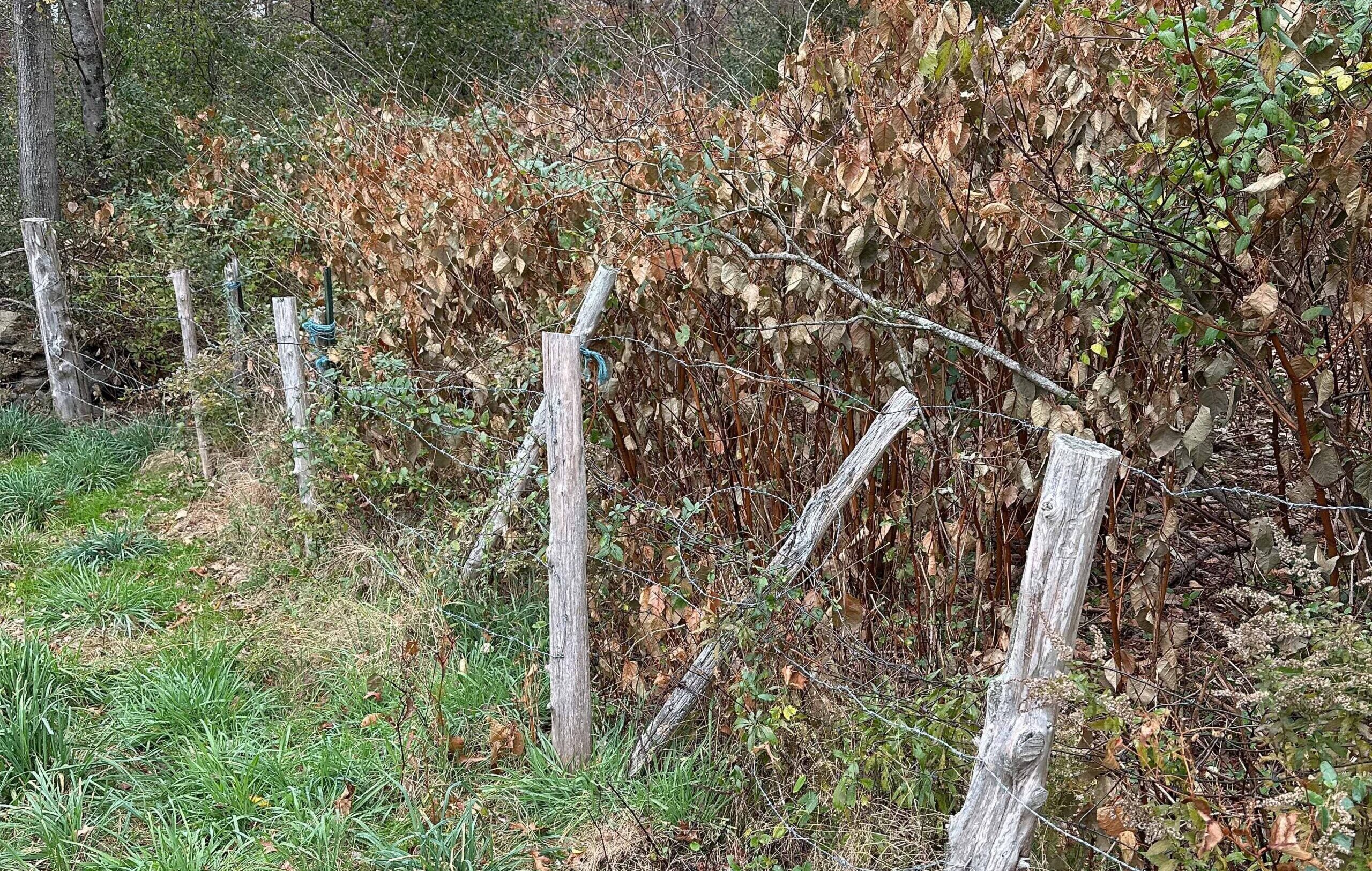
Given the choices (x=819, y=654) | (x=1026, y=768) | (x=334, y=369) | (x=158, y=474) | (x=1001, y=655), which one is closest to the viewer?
(x=1026, y=768)

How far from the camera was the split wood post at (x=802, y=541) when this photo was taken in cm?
256

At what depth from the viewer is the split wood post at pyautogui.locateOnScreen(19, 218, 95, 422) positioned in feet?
22.8

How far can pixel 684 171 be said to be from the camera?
3330mm

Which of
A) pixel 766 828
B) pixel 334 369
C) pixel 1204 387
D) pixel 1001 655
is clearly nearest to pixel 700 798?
pixel 766 828

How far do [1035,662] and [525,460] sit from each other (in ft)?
7.58

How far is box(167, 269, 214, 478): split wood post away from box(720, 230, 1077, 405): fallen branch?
4369 millimetres

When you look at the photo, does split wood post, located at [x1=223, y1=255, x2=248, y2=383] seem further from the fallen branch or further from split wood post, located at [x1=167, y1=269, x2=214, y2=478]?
the fallen branch

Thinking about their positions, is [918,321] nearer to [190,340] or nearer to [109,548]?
[109,548]

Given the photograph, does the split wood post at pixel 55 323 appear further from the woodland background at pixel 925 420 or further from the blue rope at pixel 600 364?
the blue rope at pixel 600 364

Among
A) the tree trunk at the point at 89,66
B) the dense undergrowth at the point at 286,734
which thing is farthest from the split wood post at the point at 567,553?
the tree trunk at the point at 89,66

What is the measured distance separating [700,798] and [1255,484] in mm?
2122

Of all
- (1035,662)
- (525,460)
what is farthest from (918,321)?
(525,460)

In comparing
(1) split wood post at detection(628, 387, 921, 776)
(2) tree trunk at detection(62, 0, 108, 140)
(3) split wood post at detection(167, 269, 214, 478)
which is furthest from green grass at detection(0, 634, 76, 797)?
(2) tree trunk at detection(62, 0, 108, 140)

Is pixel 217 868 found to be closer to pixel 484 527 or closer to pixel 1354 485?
pixel 484 527
